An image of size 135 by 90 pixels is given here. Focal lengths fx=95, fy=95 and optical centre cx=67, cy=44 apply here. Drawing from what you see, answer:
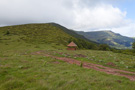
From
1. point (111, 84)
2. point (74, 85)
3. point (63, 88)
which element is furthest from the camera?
point (111, 84)

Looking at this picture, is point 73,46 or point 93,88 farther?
point 73,46

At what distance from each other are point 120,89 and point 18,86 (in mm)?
7338

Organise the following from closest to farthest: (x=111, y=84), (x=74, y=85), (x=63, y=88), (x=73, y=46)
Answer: (x=63, y=88) < (x=74, y=85) < (x=111, y=84) < (x=73, y=46)

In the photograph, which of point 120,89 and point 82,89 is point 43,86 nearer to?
point 82,89

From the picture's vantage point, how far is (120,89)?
23.1 ft

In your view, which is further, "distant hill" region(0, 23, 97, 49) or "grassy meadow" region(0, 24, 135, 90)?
"distant hill" region(0, 23, 97, 49)

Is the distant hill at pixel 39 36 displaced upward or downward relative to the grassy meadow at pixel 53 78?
upward

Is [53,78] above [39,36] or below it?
below

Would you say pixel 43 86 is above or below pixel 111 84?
above

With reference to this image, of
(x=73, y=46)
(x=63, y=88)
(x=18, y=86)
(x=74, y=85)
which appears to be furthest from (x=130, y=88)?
(x=73, y=46)

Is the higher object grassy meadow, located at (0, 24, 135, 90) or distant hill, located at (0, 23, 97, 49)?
distant hill, located at (0, 23, 97, 49)

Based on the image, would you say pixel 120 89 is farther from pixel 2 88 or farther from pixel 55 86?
pixel 2 88

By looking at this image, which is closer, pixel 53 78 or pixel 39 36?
pixel 53 78

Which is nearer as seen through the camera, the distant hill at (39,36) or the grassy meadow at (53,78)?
the grassy meadow at (53,78)
